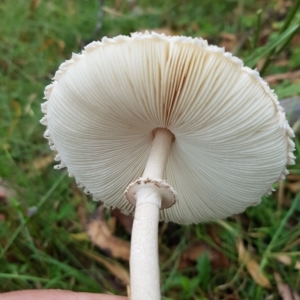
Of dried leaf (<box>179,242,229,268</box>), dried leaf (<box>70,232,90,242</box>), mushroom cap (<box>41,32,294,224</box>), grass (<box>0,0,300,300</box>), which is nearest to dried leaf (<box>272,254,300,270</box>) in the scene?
grass (<box>0,0,300,300</box>)

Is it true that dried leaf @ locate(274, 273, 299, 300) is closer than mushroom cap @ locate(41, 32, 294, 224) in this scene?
No

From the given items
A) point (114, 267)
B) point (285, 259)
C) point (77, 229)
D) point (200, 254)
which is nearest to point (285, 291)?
point (285, 259)

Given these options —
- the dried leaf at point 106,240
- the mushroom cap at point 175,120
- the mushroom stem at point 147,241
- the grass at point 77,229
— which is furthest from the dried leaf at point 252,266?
the mushroom stem at point 147,241

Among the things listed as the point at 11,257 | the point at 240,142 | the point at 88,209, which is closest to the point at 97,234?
the point at 88,209

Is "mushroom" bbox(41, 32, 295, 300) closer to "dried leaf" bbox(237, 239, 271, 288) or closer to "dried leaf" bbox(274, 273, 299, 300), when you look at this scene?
"dried leaf" bbox(237, 239, 271, 288)

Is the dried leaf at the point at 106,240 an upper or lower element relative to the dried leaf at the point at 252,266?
upper

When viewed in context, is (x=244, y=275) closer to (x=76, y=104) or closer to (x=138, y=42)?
(x=76, y=104)

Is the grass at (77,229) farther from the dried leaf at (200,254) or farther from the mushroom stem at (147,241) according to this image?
the mushroom stem at (147,241)
